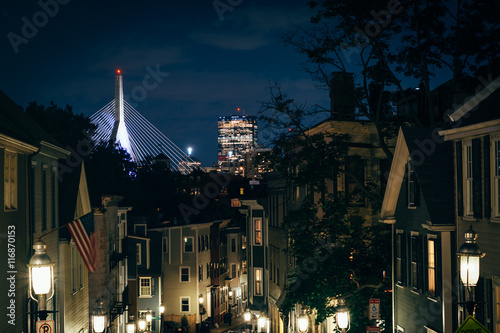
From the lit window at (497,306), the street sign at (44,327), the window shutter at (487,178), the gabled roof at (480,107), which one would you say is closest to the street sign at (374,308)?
the lit window at (497,306)

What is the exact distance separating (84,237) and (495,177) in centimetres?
1472

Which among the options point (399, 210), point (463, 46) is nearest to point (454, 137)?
point (399, 210)

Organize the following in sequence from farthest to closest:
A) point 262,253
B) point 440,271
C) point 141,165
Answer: point 141,165 → point 262,253 → point 440,271

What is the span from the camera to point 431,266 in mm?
19172

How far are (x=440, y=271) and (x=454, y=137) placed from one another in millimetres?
4231

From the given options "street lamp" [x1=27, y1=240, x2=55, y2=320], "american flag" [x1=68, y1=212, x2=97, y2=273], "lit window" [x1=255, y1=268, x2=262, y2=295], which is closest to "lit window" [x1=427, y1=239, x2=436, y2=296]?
"street lamp" [x1=27, y1=240, x2=55, y2=320]

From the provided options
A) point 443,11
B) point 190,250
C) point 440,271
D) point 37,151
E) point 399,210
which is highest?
point 443,11

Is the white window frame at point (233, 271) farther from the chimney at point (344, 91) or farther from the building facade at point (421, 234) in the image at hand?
the building facade at point (421, 234)

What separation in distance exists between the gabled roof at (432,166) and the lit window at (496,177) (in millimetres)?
2800

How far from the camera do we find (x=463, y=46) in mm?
23609

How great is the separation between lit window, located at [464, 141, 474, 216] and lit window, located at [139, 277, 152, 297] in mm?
42522

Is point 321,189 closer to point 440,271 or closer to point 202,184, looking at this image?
point 440,271

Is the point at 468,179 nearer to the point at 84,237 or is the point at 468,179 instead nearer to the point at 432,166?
the point at 432,166

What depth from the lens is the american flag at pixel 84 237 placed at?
72.0 ft
